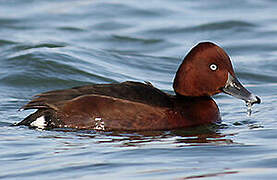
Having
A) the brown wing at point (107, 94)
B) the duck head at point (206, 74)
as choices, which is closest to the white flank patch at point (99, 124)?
the brown wing at point (107, 94)

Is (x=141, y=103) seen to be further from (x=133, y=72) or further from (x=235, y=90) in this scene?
(x=133, y=72)

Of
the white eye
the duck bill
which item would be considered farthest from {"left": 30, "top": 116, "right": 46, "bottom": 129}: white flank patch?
the duck bill

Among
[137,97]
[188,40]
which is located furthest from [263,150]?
[188,40]

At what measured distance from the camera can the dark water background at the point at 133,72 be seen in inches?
240

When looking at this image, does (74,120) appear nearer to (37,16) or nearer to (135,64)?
(135,64)

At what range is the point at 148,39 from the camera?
15.4 meters

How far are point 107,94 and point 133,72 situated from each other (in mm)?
4970

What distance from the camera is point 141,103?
24.4 ft

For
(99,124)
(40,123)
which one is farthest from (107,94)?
(40,123)

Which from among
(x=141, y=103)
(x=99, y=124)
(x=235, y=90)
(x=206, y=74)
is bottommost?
A: (x=99, y=124)

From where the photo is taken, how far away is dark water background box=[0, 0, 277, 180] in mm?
6090

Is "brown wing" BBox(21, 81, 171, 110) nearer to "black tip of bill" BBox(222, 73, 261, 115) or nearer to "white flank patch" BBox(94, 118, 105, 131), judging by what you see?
"white flank patch" BBox(94, 118, 105, 131)

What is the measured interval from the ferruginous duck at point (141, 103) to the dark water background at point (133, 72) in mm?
129

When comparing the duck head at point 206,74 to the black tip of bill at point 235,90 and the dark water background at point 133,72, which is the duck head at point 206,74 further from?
the dark water background at point 133,72
